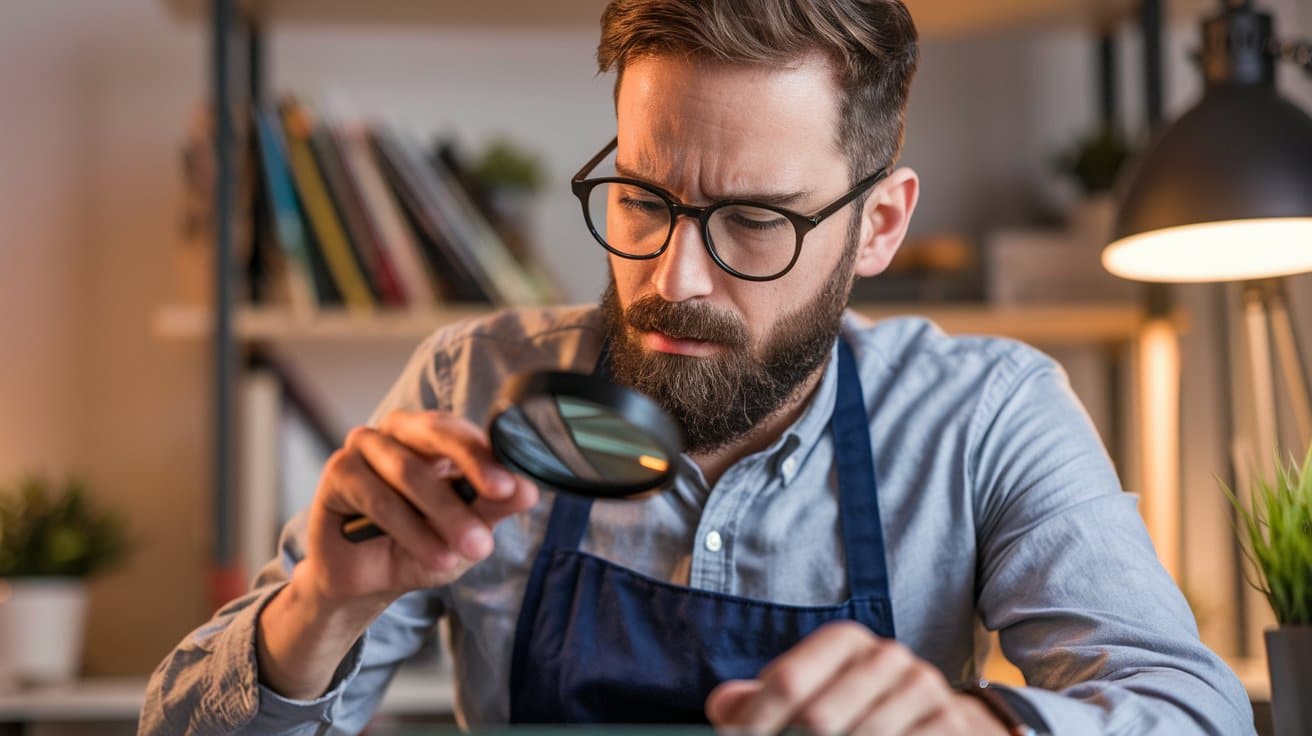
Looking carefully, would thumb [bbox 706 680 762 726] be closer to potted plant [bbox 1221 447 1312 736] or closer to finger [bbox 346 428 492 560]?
finger [bbox 346 428 492 560]

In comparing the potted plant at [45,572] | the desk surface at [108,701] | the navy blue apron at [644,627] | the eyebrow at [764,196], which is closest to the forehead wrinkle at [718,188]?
the eyebrow at [764,196]

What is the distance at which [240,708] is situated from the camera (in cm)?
104

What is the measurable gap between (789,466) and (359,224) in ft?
3.60

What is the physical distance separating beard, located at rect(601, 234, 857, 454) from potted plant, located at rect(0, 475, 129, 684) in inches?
46.1

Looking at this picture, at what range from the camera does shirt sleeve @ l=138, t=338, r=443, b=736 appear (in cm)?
104

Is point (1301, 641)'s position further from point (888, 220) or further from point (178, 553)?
point (178, 553)

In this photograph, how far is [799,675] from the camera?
70 cm

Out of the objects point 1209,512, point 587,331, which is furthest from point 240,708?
point 1209,512

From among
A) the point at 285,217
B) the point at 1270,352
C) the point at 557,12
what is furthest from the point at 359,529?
the point at 557,12

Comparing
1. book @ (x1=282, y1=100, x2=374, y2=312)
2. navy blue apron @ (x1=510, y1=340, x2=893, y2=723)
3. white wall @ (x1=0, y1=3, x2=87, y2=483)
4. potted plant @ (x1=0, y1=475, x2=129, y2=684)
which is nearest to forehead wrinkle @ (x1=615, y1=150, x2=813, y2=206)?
navy blue apron @ (x1=510, y1=340, x2=893, y2=723)

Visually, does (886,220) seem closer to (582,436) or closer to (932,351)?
(932,351)

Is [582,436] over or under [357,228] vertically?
under

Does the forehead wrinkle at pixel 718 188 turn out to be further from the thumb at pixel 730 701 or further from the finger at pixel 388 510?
the thumb at pixel 730 701

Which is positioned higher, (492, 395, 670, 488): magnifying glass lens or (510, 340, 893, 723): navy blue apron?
(492, 395, 670, 488): magnifying glass lens
